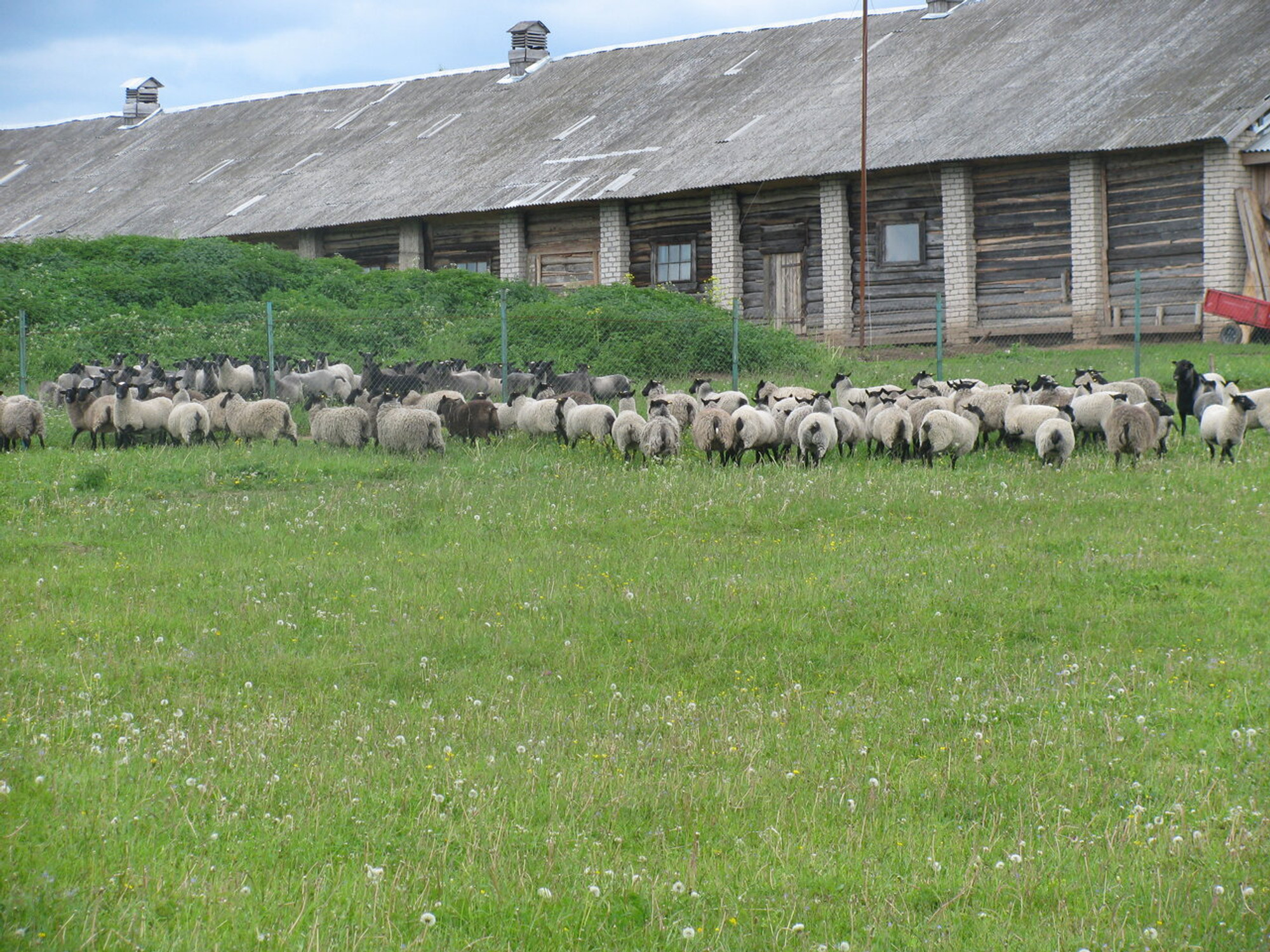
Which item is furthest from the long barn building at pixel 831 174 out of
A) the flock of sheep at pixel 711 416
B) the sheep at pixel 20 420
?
the sheep at pixel 20 420

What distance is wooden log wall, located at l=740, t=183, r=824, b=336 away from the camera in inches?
1292

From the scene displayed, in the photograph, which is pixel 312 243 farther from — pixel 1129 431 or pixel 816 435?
pixel 1129 431

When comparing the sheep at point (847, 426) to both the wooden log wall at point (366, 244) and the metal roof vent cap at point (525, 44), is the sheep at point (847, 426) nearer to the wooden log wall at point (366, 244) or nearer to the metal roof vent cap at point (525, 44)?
the wooden log wall at point (366, 244)

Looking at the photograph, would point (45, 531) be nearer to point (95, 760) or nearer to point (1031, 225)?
point (95, 760)

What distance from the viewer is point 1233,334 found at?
2677 centimetres

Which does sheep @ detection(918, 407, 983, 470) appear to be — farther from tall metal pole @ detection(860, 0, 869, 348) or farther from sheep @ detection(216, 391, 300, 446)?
tall metal pole @ detection(860, 0, 869, 348)

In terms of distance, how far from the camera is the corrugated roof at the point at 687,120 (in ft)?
95.8

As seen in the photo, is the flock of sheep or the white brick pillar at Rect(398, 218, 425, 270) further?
the white brick pillar at Rect(398, 218, 425, 270)

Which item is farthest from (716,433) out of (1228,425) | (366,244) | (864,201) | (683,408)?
(366,244)

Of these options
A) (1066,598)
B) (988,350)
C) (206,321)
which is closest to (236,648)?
(1066,598)

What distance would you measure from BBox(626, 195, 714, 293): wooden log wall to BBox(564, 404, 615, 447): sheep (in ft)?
55.1

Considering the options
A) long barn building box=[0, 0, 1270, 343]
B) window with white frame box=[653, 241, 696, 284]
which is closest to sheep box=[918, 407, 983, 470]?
long barn building box=[0, 0, 1270, 343]

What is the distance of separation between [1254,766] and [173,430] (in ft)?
48.1

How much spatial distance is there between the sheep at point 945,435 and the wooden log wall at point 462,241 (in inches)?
878
